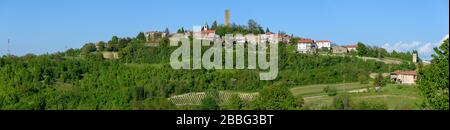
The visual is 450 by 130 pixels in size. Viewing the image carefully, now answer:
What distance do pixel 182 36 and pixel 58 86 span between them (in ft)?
31.8

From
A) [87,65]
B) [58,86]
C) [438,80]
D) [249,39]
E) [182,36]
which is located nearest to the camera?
[438,80]

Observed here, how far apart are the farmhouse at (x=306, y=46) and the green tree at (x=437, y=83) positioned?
24.8 metres

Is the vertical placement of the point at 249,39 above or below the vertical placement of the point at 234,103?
above

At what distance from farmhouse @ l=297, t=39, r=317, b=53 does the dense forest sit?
1.59 m

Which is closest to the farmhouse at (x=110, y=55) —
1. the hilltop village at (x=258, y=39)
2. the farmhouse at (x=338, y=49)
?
the hilltop village at (x=258, y=39)

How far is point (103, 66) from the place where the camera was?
2514cm

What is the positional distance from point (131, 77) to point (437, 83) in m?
18.2

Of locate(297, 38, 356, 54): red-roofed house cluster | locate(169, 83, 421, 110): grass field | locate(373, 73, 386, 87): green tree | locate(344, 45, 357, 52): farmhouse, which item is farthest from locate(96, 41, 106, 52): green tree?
locate(373, 73, 386, 87): green tree

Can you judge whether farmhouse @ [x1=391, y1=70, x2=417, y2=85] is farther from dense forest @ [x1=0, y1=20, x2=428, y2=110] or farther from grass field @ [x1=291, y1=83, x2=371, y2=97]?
grass field @ [x1=291, y1=83, x2=371, y2=97]

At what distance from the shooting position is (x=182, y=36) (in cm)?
3067
